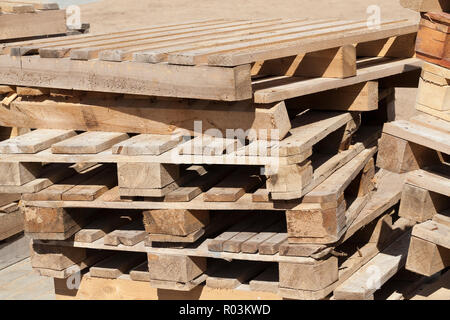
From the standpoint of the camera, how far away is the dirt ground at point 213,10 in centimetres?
1466

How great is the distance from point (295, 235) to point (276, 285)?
0.35 meters

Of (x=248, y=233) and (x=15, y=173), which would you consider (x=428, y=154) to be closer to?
(x=248, y=233)

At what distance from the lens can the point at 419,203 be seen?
4.20 m

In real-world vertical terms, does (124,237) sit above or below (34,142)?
below

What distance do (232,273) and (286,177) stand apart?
0.84 metres

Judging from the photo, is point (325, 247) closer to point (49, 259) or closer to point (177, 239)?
point (177, 239)

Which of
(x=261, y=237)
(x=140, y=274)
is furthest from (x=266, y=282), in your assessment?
(x=140, y=274)

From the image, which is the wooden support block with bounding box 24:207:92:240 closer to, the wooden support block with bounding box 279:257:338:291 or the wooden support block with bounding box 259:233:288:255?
the wooden support block with bounding box 259:233:288:255

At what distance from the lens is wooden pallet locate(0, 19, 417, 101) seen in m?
4.03

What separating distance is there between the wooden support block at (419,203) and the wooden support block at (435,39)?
0.68m

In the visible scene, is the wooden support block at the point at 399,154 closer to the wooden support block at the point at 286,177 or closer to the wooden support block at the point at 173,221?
the wooden support block at the point at 286,177

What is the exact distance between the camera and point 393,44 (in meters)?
5.62

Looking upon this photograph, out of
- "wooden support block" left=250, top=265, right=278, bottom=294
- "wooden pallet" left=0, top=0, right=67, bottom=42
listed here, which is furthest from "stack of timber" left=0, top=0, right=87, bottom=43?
"wooden support block" left=250, top=265, right=278, bottom=294

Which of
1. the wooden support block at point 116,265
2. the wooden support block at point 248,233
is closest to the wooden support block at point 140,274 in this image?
the wooden support block at point 116,265
